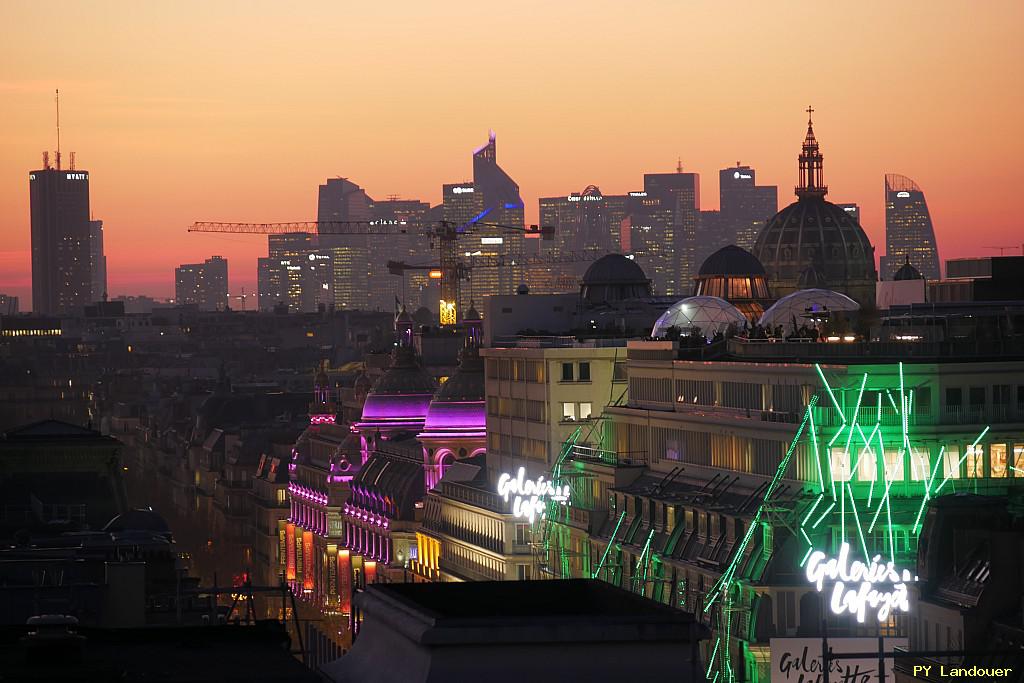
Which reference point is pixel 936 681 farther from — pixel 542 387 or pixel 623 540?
pixel 542 387

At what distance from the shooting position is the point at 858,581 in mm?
99812

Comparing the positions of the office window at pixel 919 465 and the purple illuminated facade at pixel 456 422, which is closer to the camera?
the office window at pixel 919 465

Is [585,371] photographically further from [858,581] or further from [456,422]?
[456,422]

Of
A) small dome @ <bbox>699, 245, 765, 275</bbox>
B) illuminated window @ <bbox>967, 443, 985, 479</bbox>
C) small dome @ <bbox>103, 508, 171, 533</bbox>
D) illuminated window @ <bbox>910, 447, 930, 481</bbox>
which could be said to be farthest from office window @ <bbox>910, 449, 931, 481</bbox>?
small dome @ <bbox>699, 245, 765, 275</bbox>

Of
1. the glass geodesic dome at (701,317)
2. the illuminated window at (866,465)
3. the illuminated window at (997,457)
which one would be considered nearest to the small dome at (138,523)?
the glass geodesic dome at (701,317)

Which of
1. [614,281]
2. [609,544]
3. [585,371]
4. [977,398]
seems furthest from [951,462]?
[614,281]

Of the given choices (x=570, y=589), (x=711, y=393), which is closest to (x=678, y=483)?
(x=711, y=393)

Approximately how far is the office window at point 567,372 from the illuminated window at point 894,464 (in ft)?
137

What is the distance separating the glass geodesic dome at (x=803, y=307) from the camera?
129 metres

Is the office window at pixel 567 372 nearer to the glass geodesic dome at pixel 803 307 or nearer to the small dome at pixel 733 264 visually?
the glass geodesic dome at pixel 803 307

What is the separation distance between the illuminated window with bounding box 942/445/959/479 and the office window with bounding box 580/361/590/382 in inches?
1637

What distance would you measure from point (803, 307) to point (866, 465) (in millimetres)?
26857

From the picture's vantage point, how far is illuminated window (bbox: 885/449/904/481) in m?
104

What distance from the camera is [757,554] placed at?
103 m
